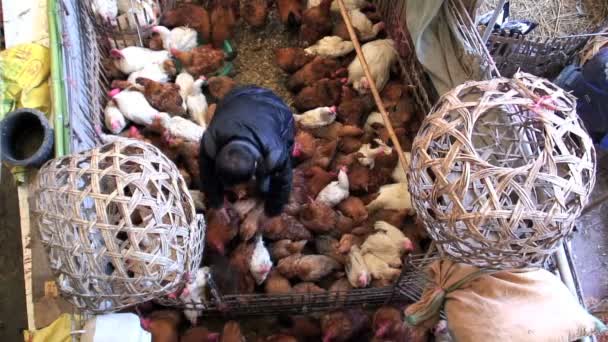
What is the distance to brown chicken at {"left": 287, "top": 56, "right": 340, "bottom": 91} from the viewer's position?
9.04 feet

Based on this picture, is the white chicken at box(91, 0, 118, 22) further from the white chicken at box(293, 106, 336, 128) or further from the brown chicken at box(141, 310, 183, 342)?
the brown chicken at box(141, 310, 183, 342)

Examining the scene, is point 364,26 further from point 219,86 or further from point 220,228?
point 220,228

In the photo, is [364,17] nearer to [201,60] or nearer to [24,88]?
[201,60]

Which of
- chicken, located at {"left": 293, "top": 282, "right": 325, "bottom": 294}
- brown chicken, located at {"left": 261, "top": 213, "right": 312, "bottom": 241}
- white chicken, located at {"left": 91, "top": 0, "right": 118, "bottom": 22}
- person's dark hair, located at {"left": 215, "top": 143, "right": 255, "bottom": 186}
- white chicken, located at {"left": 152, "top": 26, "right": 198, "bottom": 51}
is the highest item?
white chicken, located at {"left": 91, "top": 0, "right": 118, "bottom": 22}

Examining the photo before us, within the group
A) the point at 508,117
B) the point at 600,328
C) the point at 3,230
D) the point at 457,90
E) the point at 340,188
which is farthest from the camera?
the point at 3,230

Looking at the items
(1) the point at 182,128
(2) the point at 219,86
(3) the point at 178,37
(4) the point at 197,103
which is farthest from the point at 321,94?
(3) the point at 178,37

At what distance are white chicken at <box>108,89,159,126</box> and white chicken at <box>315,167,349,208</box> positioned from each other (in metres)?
0.96

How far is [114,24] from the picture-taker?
8.80 ft

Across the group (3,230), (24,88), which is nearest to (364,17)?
(24,88)

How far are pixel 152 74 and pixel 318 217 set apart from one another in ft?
4.06

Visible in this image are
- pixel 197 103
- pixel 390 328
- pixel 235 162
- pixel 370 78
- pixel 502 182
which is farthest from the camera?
pixel 197 103

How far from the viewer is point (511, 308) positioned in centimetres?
129

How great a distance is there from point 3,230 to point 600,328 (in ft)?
9.19

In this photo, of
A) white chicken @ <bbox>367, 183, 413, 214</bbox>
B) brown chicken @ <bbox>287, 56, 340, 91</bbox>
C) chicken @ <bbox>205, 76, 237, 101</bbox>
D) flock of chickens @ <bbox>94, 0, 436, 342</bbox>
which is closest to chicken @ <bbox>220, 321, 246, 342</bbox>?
flock of chickens @ <bbox>94, 0, 436, 342</bbox>
